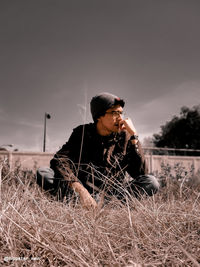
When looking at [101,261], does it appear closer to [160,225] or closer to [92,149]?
[160,225]

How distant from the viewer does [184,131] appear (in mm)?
34438

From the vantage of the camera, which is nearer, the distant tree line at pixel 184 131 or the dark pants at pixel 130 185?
the dark pants at pixel 130 185

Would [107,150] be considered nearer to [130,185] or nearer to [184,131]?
[130,185]

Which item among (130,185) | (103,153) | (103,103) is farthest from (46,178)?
(103,103)

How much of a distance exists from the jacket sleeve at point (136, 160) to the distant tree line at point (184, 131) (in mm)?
31187

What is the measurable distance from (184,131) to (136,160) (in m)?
34.0

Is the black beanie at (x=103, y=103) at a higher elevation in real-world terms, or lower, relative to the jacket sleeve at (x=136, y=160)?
higher

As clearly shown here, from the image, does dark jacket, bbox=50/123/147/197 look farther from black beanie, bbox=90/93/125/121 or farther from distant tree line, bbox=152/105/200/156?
distant tree line, bbox=152/105/200/156

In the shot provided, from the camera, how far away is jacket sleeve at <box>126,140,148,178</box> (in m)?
2.54

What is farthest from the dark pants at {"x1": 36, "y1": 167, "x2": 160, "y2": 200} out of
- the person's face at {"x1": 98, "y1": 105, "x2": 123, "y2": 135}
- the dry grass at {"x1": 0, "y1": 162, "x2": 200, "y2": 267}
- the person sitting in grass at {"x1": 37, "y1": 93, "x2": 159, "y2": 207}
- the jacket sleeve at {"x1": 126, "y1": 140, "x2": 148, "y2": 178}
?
the dry grass at {"x1": 0, "y1": 162, "x2": 200, "y2": 267}

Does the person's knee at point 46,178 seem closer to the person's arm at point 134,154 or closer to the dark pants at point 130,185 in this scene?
the dark pants at point 130,185

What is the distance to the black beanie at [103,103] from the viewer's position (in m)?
2.51

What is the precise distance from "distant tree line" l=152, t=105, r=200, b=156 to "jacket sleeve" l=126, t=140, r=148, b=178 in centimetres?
3119

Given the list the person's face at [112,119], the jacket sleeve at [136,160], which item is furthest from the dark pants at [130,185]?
the person's face at [112,119]
